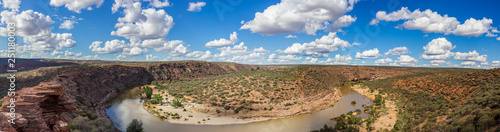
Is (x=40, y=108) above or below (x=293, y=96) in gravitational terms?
above

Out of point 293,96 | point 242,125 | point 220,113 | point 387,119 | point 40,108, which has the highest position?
point 40,108

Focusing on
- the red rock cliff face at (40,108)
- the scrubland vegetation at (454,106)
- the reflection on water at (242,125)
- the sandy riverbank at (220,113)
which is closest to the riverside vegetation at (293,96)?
the scrubland vegetation at (454,106)

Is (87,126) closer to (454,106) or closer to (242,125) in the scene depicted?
(242,125)

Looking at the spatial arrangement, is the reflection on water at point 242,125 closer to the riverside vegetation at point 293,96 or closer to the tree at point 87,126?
the riverside vegetation at point 293,96

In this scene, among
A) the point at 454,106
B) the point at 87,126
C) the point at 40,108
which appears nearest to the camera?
the point at 40,108

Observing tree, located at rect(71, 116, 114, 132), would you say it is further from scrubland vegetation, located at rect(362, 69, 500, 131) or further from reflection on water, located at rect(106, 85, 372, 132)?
scrubland vegetation, located at rect(362, 69, 500, 131)

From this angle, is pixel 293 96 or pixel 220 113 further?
pixel 293 96

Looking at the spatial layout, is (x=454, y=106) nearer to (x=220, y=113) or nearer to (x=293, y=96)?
(x=293, y=96)

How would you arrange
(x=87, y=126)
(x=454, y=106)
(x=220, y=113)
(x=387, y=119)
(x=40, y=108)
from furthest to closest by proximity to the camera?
1. (x=220, y=113)
2. (x=387, y=119)
3. (x=454, y=106)
4. (x=87, y=126)
5. (x=40, y=108)

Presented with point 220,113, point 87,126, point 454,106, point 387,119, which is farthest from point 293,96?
point 87,126
